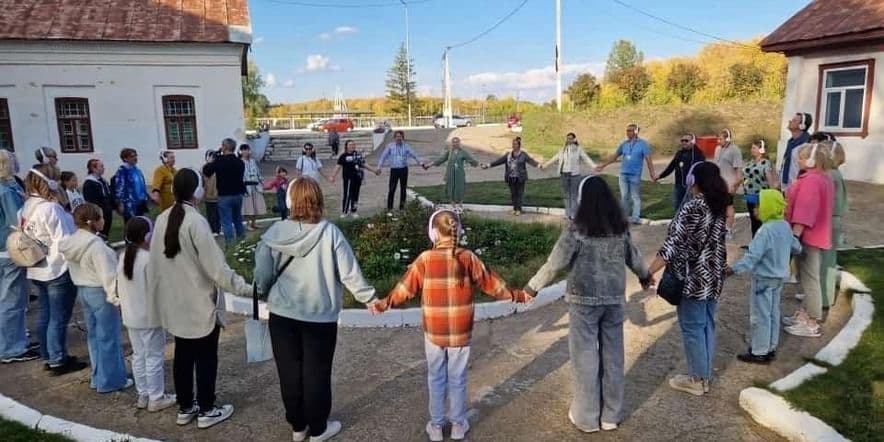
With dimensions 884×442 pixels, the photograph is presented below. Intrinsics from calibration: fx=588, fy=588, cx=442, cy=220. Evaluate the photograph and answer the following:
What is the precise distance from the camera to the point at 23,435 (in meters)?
4.12

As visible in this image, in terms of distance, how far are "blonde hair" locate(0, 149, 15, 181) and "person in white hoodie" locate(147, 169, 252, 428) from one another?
8.37 ft

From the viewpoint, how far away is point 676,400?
14.6ft

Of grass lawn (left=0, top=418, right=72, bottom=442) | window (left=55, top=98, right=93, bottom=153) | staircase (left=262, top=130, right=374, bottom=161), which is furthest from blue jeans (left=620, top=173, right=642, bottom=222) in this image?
staircase (left=262, top=130, right=374, bottom=161)

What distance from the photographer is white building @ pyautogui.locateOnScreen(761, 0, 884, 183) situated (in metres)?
14.3

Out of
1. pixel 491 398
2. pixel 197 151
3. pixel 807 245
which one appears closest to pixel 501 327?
pixel 491 398

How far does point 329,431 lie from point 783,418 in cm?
306

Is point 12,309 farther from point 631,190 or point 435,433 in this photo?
point 631,190

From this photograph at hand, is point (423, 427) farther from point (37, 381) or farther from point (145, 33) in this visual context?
point (145, 33)

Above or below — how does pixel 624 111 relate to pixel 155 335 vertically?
above

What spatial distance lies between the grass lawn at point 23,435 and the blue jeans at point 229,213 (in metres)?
6.09

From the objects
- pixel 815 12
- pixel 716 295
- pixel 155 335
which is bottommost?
pixel 155 335

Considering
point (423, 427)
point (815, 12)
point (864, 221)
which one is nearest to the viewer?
point (423, 427)

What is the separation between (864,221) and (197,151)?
1995 cm

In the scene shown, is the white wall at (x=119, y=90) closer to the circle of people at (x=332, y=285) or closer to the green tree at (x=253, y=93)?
the circle of people at (x=332, y=285)
